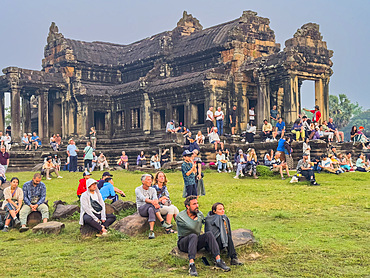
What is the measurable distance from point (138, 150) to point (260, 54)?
9.87 m

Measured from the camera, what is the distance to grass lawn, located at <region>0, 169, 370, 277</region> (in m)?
8.07

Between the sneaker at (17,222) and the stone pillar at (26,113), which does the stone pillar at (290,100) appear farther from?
the sneaker at (17,222)

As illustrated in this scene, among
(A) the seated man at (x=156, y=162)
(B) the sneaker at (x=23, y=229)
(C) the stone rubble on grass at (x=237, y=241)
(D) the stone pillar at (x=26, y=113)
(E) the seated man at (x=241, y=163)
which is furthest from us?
(D) the stone pillar at (x=26, y=113)

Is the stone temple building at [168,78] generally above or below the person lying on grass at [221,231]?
above

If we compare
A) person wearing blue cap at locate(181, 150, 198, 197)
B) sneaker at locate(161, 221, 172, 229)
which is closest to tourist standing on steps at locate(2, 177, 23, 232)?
sneaker at locate(161, 221, 172, 229)

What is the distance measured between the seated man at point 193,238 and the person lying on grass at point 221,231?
177 millimetres

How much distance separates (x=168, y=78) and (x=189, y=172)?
77.3 ft

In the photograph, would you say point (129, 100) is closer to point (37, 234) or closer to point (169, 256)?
point (37, 234)

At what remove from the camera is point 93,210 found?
1077 centimetres

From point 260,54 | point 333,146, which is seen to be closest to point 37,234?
point 333,146

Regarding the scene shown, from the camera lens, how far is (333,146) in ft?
84.6

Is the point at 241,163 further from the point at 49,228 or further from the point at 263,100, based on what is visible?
the point at 49,228

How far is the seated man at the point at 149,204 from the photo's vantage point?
10.6 m

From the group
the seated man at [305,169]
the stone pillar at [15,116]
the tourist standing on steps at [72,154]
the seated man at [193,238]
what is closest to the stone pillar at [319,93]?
the seated man at [305,169]
